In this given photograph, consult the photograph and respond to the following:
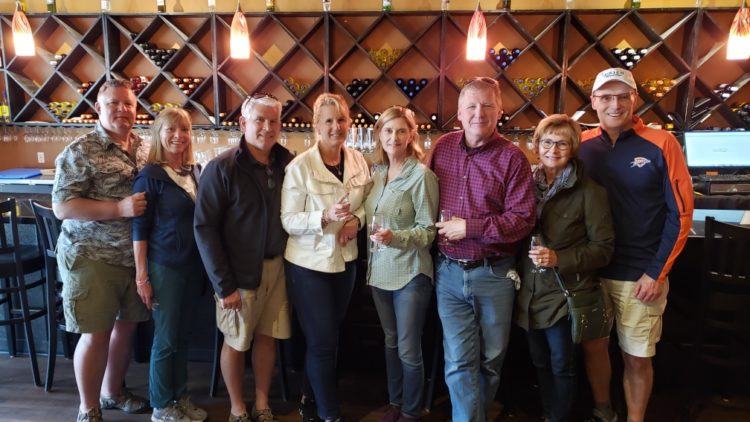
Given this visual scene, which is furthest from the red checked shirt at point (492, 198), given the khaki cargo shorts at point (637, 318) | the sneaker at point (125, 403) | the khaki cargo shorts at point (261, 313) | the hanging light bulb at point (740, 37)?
the hanging light bulb at point (740, 37)

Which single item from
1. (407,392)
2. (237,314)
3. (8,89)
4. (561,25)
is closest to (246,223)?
(237,314)

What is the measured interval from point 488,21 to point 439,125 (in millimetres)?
1150

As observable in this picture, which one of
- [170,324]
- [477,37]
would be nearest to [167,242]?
[170,324]

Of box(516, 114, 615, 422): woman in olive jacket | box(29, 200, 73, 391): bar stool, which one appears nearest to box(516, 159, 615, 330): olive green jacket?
box(516, 114, 615, 422): woman in olive jacket

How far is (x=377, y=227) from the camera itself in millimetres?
1870

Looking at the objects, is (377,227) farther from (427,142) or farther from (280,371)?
(427,142)

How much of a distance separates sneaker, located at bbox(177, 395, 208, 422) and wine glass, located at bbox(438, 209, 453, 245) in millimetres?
1485

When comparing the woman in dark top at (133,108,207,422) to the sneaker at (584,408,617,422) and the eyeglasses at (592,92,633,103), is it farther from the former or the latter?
the sneaker at (584,408,617,422)

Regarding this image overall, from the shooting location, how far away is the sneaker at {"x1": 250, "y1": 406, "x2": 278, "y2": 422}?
2.31 meters

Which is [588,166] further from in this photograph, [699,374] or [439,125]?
[439,125]

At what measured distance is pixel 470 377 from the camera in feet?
6.68

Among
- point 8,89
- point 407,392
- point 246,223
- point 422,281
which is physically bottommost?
point 407,392

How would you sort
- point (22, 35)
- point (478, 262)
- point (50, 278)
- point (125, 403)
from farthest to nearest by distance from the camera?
point (22, 35) < point (50, 278) < point (125, 403) < point (478, 262)

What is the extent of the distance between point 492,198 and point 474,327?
0.56 meters
